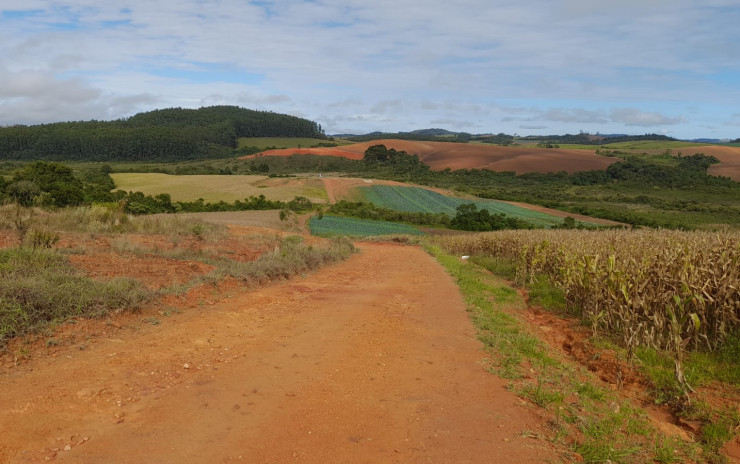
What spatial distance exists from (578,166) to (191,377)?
105 metres

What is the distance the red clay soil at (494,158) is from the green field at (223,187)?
4094 centimetres

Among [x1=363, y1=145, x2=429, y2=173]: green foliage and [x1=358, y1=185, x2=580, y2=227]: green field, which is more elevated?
[x1=363, y1=145, x2=429, y2=173]: green foliage

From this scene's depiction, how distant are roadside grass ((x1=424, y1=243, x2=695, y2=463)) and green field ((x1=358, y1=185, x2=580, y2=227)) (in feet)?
155

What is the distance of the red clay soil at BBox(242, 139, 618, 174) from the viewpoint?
9969cm

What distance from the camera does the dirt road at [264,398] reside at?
4109 mm

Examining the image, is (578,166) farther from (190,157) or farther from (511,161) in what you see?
(190,157)

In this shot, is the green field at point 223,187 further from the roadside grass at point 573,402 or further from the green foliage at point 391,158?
the roadside grass at point 573,402

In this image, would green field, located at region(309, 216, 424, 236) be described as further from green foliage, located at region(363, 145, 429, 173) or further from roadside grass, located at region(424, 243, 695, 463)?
green foliage, located at region(363, 145, 429, 173)

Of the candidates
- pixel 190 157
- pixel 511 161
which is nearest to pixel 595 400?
pixel 511 161

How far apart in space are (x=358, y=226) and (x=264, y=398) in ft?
133

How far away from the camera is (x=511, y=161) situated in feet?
339

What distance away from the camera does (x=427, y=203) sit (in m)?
66.2

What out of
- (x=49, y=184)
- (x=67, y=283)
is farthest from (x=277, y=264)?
(x=49, y=184)

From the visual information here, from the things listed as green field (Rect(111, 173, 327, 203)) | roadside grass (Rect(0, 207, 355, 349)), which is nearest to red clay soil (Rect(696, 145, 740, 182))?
green field (Rect(111, 173, 327, 203))
